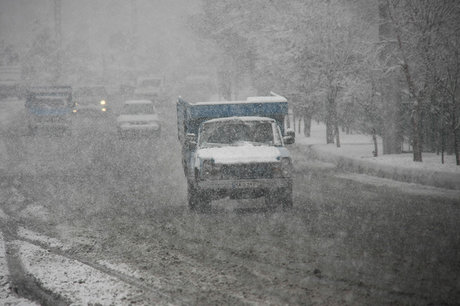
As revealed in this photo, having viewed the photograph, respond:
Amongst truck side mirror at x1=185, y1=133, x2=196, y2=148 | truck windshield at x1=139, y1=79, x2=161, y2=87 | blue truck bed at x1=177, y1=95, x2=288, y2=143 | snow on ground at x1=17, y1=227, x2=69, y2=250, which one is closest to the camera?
snow on ground at x1=17, y1=227, x2=69, y2=250

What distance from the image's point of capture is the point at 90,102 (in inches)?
1321

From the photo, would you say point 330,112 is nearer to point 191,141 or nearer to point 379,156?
point 379,156

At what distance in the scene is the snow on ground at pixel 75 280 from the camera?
5.40 m

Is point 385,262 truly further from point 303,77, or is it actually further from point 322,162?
point 303,77

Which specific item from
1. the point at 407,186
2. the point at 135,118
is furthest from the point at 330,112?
the point at 135,118

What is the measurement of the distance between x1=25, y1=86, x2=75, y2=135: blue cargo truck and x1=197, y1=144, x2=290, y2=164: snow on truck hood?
62.1ft

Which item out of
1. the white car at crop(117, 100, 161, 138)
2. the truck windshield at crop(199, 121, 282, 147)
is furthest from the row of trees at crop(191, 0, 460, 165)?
the white car at crop(117, 100, 161, 138)

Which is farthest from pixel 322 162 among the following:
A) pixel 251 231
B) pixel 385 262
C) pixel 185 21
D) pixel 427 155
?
pixel 185 21

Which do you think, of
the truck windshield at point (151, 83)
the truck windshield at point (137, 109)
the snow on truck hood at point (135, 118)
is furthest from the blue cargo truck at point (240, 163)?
the truck windshield at point (151, 83)

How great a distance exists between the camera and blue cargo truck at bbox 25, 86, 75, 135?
1052 inches

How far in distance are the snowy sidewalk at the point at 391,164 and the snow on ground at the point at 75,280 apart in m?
8.57

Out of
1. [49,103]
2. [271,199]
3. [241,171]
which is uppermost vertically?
[49,103]

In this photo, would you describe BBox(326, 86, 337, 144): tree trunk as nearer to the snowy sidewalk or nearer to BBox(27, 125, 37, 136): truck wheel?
the snowy sidewalk

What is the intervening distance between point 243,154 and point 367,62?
11.2m
